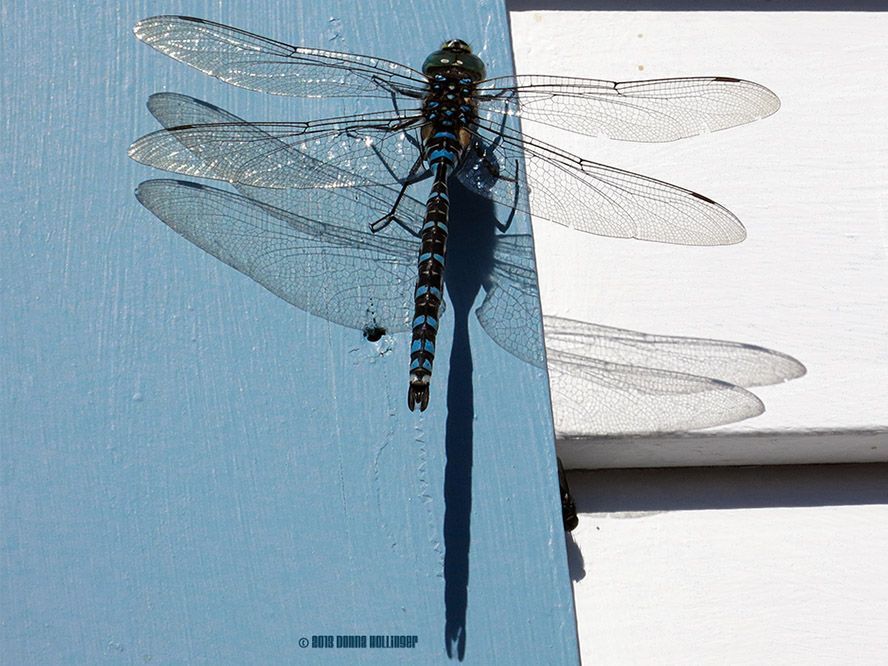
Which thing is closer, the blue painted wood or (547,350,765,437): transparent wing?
the blue painted wood

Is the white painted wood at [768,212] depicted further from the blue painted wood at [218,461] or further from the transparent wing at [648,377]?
the blue painted wood at [218,461]

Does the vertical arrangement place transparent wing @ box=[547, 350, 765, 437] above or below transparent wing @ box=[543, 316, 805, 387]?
below

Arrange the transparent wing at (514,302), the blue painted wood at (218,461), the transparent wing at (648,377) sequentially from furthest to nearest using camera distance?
the transparent wing at (648,377)
the transparent wing at (514,302)
the blue painted wood at (218,461)

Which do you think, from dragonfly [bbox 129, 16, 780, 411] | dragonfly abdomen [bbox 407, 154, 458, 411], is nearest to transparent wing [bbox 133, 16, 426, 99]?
dragonfly [bbox 129, 16, 780, 411]

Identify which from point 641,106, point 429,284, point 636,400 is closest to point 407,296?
point 429,284

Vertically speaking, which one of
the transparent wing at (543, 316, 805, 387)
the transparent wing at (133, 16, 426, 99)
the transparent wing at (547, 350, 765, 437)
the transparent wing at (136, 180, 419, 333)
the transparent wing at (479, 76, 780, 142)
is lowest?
the transparent wing at (547, 350, 765, 437)

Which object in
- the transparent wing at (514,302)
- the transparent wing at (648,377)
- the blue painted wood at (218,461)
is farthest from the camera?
the transparent wing at (648,377)

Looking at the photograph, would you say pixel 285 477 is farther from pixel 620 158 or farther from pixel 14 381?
pixel 620 158

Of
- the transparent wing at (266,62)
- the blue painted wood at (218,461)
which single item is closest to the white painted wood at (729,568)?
the blue painted wood at (218,461)

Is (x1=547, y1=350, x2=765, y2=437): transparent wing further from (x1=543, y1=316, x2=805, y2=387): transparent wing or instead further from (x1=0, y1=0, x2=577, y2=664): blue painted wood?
(x1=0, y1=0, x2=577, y2=664): blue painted wood
